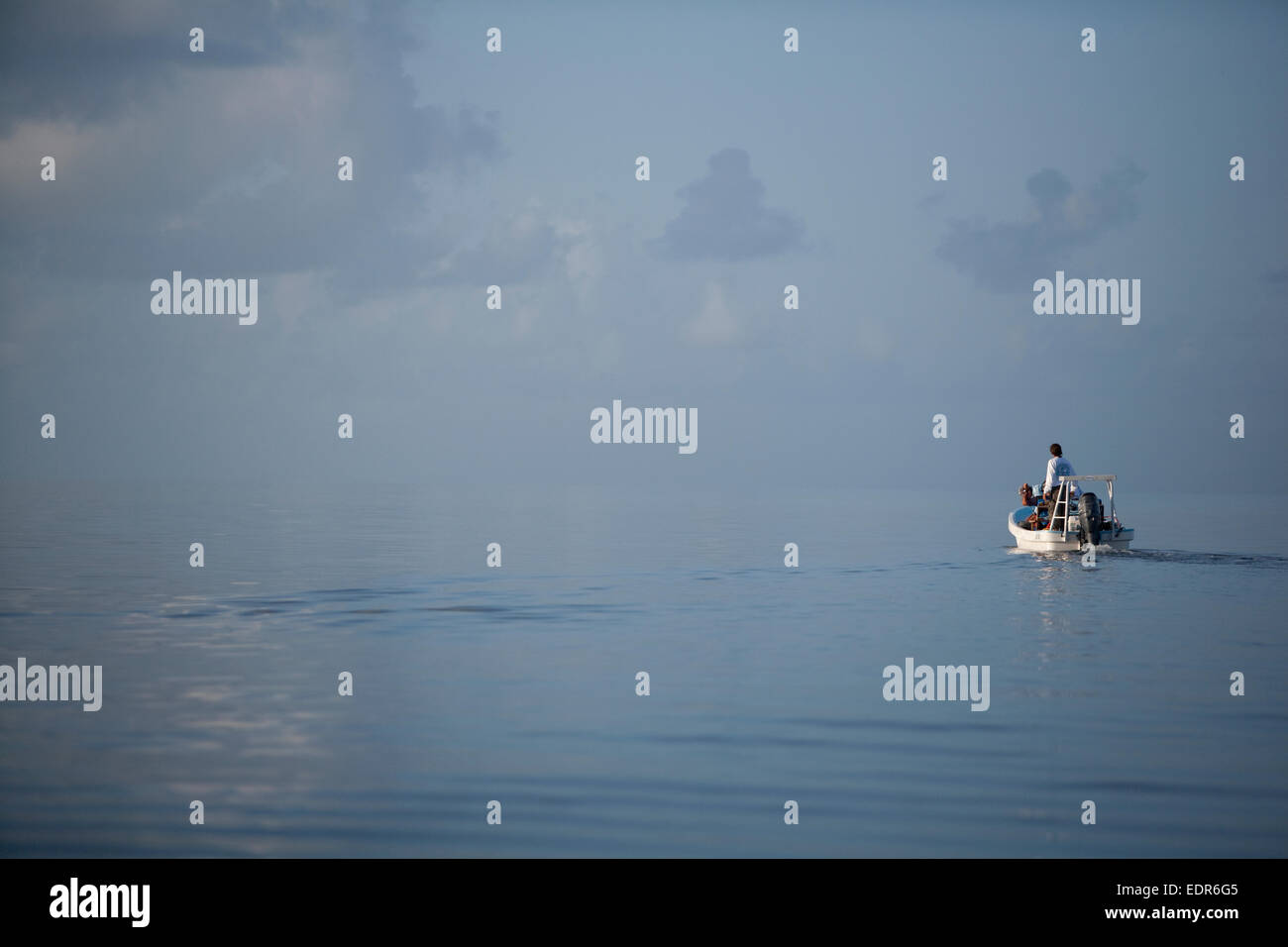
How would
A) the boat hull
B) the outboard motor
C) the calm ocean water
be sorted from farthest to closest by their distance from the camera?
the boat hull < the outboard motor < the calm ocean water

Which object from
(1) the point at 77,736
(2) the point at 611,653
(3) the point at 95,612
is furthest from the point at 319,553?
(1) the point at 77,736

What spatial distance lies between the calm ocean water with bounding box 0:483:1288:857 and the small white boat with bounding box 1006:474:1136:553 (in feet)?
16.8

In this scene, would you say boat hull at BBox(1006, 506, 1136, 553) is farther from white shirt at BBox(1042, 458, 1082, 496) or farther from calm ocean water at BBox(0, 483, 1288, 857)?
calm ocean water at BBox(0, 483, 1288, 857)

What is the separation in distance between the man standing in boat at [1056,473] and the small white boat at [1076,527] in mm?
165

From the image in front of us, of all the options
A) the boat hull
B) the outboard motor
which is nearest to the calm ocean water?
the outboard motor

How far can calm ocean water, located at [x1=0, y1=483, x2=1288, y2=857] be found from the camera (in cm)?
1054

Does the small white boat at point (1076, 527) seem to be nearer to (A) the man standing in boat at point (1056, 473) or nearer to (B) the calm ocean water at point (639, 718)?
(A) the man standing in boat at point (1056, 473)

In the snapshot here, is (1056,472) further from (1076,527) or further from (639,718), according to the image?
(639,718)

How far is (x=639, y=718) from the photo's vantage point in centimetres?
1511

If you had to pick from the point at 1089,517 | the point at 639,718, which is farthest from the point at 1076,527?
the point at 639,718

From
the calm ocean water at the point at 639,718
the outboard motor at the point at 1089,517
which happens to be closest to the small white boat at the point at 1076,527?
the outboard motor at the point at 1089,517
